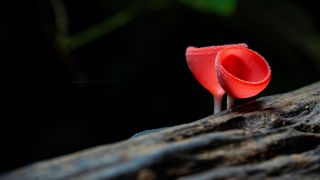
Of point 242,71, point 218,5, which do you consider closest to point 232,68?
point 242,71

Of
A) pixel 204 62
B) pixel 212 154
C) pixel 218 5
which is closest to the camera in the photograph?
Answer: pixel 212 154

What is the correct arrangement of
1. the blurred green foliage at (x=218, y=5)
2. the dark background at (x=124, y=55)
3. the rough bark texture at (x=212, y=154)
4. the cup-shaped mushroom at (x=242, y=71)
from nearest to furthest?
the rough bark texture at (x=212, y=154) < the cup-shaped mushroom at (x=242, y=71) < the blurred green foliage at (x=218, y=5) < the dark background at (x=124, y=55)

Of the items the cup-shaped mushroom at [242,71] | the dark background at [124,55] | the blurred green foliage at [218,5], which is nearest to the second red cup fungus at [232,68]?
the cup-shaped mushroom at [242,71]

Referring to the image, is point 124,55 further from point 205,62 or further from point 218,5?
point 205,62

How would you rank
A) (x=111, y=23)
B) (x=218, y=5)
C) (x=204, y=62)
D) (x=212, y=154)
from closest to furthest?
(x=212, y=154) < (x=204, y=62) < (x=218, y=5) < (x=111, y=23)

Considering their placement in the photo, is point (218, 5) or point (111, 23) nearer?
point (218, 5)

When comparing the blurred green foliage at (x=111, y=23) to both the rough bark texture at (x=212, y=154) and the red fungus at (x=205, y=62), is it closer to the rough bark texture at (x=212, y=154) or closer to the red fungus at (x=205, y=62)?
the red fungus at (x=205, y=62)

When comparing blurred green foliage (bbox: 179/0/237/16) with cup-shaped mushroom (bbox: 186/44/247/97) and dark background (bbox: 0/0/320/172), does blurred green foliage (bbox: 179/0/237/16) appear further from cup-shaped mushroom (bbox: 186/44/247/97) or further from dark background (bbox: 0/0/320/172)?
cup-shaped mushroom (bbox: 186/44/247/97)

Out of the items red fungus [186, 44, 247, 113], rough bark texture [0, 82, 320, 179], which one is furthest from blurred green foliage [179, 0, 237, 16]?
rough bark texture [0, 82, 320, 179]
